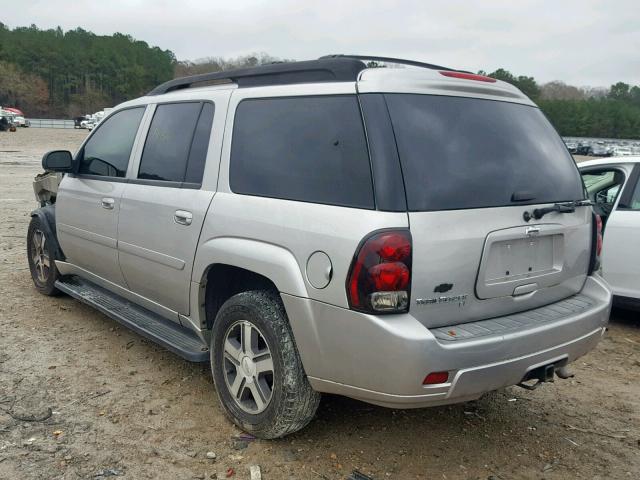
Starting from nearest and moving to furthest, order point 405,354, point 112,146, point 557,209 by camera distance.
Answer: point 405,354
point 557,209
point 112,146

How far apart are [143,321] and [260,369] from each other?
4.29 feet

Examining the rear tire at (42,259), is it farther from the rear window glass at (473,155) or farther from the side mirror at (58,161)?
the rear window glass at (473,155)

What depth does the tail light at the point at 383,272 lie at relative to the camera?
8.39 ft

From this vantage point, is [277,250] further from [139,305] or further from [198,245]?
[139,305]

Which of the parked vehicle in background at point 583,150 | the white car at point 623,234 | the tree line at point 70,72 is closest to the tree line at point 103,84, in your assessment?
the tree line at point 70,72

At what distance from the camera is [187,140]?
3.76m

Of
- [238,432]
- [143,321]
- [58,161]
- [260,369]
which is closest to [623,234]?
[260,369]

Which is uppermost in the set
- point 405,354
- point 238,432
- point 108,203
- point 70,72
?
point 70,72

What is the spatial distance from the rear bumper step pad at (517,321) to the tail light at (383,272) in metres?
0.26

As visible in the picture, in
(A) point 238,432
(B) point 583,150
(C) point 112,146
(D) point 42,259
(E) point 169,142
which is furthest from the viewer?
(B) point 583,150

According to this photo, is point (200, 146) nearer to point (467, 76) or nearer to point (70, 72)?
point (467, 76)

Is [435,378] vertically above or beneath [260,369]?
above

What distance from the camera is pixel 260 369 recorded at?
3.16m

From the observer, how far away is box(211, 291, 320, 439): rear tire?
117 inches
